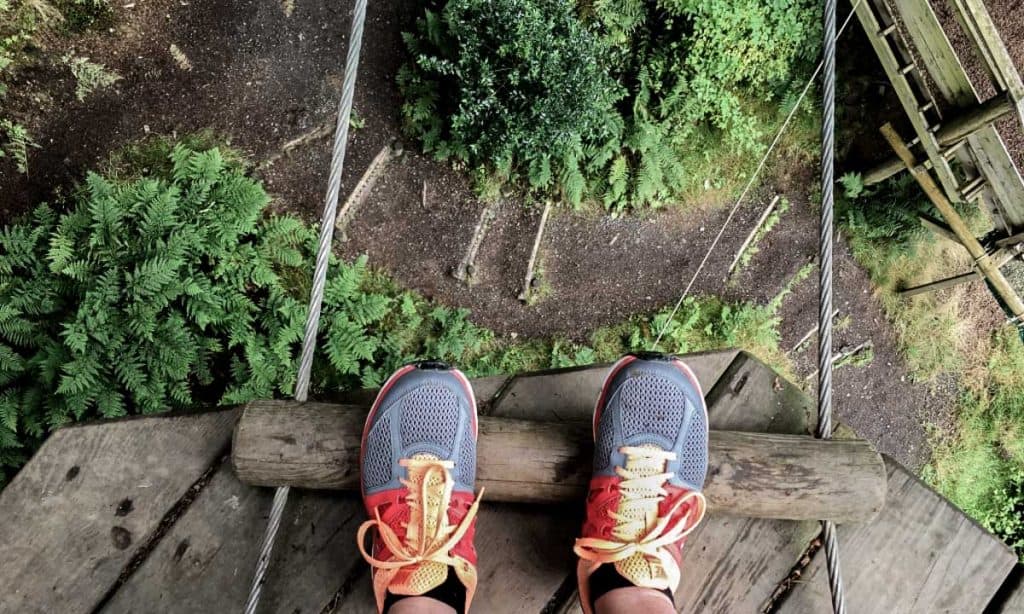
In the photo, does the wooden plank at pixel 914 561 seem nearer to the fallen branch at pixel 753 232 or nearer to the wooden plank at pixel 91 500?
the wooden plank at pixel 91 500

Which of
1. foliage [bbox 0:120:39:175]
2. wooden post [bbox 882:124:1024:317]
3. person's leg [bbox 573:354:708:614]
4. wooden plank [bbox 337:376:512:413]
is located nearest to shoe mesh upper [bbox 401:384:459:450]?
→ wooden plank [bbox 337:376:512:413]

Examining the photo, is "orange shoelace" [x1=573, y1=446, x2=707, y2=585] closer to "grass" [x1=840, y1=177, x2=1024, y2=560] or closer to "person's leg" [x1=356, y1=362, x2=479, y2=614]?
"person's leg" [x1=356, y1=362, x2=479, y2=614]

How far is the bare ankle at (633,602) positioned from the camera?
93.0 inches

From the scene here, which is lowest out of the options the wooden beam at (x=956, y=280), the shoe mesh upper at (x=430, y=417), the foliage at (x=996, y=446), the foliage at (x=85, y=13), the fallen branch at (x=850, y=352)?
the foliage at (x=996, y=446)

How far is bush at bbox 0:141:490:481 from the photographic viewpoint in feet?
13.4

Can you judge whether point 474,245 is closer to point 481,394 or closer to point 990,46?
point 481,394

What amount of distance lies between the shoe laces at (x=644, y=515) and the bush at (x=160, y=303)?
8.82 feet

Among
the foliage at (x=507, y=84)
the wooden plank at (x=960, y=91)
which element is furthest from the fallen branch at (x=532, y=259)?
the wooden plank at (x=960, y=91)

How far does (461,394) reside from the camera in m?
2.58

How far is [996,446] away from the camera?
25.6 feet

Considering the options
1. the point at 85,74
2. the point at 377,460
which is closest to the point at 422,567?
the point at 377,460

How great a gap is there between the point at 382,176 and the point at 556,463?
3.46 metres

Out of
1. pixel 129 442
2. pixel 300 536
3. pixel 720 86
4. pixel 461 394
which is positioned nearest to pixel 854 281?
pixel 720 86

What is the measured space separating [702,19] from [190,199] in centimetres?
443
